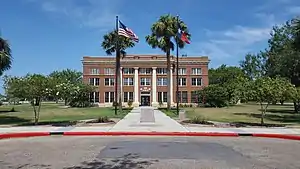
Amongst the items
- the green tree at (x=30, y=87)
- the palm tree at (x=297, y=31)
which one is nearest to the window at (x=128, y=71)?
the palm tree at (x=297, y=31)

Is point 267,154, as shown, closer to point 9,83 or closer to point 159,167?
point 159,167

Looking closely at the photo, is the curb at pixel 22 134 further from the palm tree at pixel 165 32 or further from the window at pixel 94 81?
the window at pixel 94 81

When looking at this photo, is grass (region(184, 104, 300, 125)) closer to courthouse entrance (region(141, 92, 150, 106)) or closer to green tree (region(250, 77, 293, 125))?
green tree (region(250, 77, 293, 125))

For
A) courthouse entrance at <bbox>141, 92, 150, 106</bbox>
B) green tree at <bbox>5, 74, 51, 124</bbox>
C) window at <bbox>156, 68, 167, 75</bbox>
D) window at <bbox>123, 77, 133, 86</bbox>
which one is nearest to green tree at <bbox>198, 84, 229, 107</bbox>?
window at <bbox>156, 68, 167, 75</bbox>

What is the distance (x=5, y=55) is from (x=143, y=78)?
5067 cm

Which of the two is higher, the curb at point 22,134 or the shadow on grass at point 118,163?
the curb at point 22,134

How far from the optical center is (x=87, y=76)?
7731cm

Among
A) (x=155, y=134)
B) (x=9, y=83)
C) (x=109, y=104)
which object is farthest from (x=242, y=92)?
(x=109, y=104)

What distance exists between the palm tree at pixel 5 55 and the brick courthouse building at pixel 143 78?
47919mm

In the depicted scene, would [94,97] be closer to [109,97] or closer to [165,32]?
[109,97]

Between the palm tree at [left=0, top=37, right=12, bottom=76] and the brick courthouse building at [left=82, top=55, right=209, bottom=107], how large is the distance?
47919mm

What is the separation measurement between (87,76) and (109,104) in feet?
24.7

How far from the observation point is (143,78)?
255 ft

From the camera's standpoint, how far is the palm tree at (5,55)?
91.5 feet
